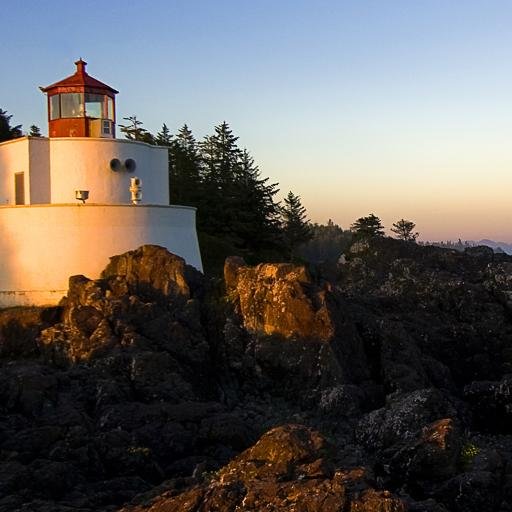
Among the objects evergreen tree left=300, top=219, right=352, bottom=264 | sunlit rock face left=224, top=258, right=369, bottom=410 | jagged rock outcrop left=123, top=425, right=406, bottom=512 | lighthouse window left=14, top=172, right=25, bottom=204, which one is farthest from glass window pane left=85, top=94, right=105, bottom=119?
Answer: evergreen tree left=300, top=219, right=352, bottom=264

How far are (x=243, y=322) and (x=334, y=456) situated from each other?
8.34m

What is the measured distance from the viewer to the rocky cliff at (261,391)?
963cm

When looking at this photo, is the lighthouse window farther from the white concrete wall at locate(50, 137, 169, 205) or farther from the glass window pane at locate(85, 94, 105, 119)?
the glass window pane at locate(85, 94, 105, 119)

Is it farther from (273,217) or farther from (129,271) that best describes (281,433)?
(273,217)

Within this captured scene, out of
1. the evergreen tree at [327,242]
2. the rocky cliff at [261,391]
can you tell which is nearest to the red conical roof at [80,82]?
the rocky cliff at [261,391]

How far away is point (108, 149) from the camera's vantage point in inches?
974

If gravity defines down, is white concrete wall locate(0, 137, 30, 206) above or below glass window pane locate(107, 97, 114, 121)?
below

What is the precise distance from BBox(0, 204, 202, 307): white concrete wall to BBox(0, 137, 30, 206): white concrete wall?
190 centimetres

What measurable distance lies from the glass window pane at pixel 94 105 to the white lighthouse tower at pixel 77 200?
0.04m

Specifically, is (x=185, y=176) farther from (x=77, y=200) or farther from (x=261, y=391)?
(x=261, y=391)

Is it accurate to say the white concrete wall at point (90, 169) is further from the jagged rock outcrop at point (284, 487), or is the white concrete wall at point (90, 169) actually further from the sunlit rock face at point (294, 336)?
the jagged rock outcrop at point (284, 487)

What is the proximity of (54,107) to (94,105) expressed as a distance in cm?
152

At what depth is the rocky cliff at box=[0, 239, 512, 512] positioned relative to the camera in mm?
9633

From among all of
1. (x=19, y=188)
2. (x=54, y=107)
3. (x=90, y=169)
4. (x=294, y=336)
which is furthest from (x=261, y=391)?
(x=54, y=107)
